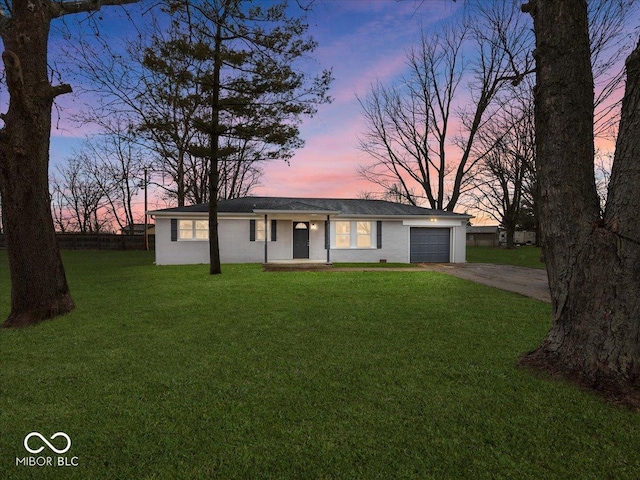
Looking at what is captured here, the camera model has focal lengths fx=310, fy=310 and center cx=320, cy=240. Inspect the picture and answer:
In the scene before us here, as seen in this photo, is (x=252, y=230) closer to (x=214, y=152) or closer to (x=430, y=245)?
(x=214, y=152)

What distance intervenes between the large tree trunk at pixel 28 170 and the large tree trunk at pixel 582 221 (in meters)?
6.77

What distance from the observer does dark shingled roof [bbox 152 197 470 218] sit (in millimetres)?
15117

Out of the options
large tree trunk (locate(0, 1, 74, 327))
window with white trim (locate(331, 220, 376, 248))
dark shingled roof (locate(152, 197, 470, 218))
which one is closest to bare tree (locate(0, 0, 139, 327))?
large tree trunk (locate(0, 1, 74, 327))

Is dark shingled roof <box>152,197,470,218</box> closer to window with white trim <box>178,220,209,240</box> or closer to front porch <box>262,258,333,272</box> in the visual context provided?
window with white trim <box>178,220,209,240</box>

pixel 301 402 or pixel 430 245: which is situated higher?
pixel 430 245

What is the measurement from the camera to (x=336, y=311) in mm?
5883

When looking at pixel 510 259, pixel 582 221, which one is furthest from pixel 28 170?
pixel 510 259

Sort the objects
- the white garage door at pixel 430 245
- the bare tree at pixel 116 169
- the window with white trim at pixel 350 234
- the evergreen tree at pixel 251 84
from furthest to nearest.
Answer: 1. the bare tree at pixel 116 169
2. the white garage door at pixel 430 245
3. the window with white trim at pixel 350 234
4. the evergreen tree at pixel 251 84

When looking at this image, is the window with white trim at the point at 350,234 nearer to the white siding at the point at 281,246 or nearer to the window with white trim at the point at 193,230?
the white siding at the point at 281,246

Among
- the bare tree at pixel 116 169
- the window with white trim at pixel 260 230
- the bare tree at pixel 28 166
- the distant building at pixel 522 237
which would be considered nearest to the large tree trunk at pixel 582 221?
the bare tree at pixel 28 166

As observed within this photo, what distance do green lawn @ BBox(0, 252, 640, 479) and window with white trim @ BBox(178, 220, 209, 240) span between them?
10.1 metres

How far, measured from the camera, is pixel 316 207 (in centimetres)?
1568

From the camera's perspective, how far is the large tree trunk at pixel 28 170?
4.88m

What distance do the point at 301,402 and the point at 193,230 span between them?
14.0 metres
